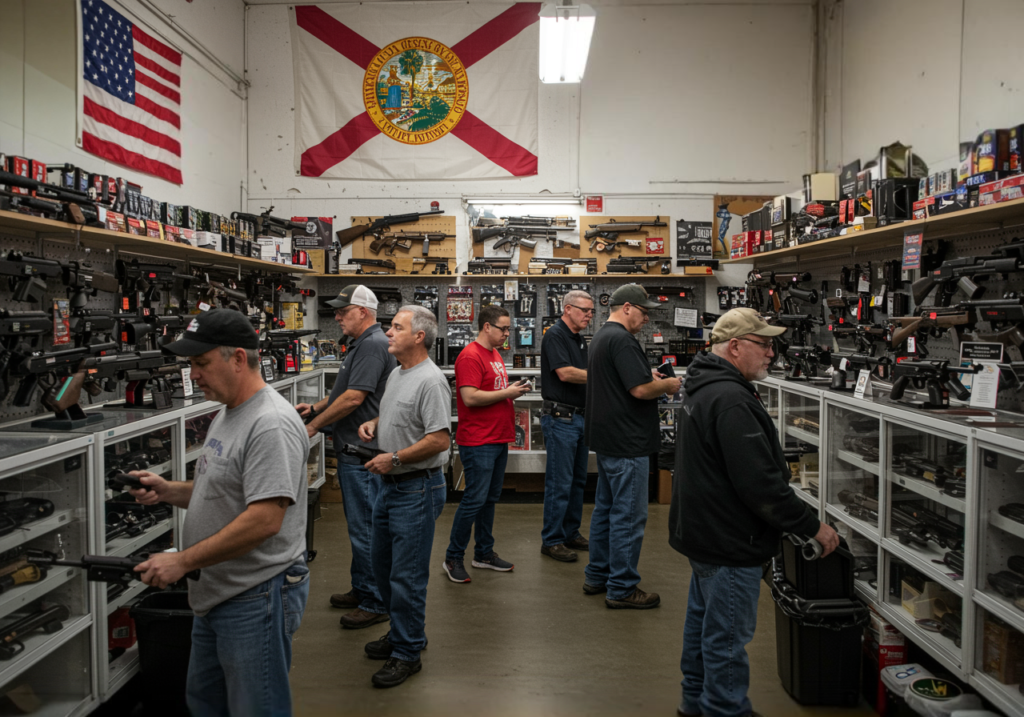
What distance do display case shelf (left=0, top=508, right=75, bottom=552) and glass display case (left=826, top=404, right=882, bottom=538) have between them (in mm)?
3934

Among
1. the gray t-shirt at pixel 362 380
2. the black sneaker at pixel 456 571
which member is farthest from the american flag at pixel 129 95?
the black sneaker at pixel 456 571

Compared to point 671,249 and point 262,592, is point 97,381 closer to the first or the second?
point 262,592

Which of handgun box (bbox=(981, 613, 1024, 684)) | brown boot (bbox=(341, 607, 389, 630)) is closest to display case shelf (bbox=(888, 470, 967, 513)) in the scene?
handgun box (bbox=(981, 613, 1024, 684))

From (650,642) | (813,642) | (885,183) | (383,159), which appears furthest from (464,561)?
(383,159)

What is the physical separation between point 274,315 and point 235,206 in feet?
4.76

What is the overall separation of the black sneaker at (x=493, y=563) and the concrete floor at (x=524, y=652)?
2.9 inches

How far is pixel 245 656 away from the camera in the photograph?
2047 mm

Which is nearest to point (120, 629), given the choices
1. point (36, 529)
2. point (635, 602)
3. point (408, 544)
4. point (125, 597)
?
point (125, 597)

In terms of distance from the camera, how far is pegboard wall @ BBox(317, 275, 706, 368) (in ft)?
23.5

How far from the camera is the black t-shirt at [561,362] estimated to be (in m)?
4.84

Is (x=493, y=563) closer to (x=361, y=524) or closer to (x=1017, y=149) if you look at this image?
(x=361, y=524)

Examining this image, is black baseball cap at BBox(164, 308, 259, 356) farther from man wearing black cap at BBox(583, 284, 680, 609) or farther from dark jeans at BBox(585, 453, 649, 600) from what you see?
dark jeans at BBox(585, 453, 649, 600)

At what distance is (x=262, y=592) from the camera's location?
6.81 feet

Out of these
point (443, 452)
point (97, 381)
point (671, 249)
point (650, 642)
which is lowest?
point (650, 642)
